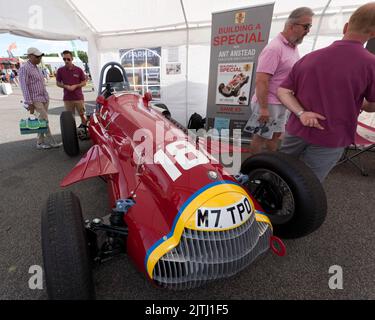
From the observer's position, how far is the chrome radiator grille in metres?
1.13

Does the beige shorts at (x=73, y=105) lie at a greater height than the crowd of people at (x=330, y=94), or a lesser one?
lesser

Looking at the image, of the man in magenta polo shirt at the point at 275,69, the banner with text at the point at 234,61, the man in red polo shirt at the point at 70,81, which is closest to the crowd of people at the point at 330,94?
the man in magenta polo shirt at the point at 275,69

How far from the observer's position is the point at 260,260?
1748mm

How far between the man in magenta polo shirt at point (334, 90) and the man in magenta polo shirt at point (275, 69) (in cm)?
61

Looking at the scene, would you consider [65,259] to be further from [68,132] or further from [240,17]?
[240,17]

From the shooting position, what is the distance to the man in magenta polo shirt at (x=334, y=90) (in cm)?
136

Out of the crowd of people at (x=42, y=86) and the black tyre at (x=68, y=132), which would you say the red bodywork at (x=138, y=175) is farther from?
the crowd of people at (x=42, y=86)

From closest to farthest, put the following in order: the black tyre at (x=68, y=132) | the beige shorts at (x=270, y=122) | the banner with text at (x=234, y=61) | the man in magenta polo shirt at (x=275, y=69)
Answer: the man in magenta polo shirt at (x=275, y=69), the beige shorts at (x=270, y=122), the black tyre at (x=68, y=132), the banner with text at (x=234, y=61)

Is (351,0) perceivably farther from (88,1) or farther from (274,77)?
(88,1)

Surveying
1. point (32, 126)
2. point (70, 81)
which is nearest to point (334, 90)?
point (32, 126)

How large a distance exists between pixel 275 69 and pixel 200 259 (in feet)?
6.35

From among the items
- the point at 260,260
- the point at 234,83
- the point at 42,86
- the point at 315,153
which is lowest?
the point at 260,260

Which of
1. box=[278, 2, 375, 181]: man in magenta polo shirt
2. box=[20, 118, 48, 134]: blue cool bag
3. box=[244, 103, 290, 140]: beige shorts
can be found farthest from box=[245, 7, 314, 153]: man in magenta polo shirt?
box=[20, 118, 48, 134]: blue cool bag

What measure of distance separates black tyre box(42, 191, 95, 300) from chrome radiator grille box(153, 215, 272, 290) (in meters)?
0.37
